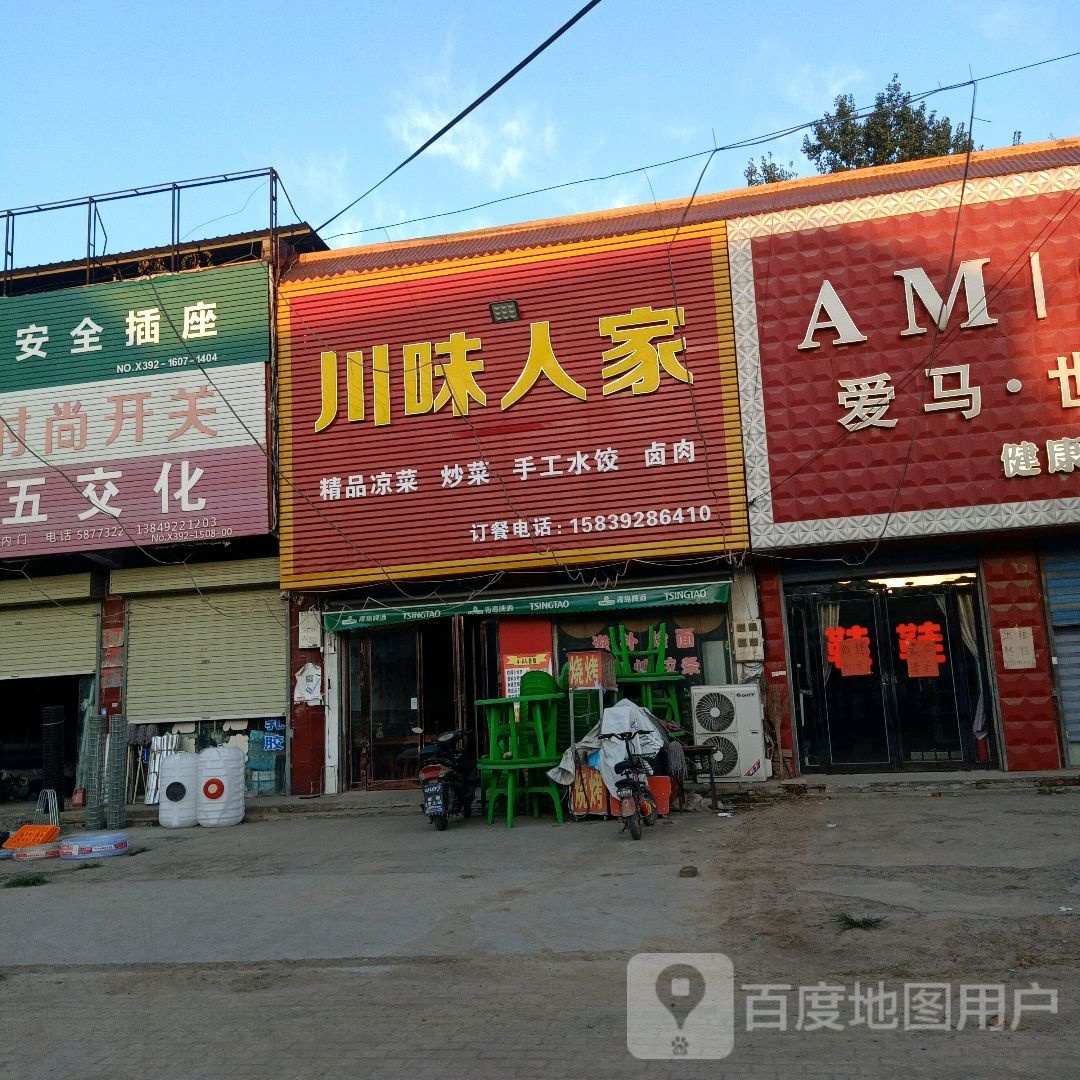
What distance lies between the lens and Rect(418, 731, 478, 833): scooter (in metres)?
12.8

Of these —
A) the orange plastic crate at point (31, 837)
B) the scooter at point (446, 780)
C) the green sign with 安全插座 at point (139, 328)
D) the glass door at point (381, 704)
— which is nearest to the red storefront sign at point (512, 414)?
the green sign with 安全插座 at point (139, 328)

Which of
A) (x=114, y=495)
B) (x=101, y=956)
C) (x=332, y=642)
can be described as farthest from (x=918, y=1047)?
(x=114, y=495)

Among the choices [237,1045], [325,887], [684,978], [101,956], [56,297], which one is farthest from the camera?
[56,297]

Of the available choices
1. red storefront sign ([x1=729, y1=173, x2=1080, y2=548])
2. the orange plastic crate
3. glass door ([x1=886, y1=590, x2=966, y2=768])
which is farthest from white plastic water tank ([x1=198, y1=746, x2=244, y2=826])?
glass door ([x1=886, y1=590, x2=966, y2=768])

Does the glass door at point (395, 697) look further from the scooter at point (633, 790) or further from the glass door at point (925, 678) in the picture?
the glass door at point (925, 678)

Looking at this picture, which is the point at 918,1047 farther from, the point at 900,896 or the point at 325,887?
the point at 325,887

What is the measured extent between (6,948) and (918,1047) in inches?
261

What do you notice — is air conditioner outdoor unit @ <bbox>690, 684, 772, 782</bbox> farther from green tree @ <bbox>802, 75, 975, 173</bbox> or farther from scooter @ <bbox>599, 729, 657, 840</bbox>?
green tree @ <bbox>802, 75, 975, 173</bbox>

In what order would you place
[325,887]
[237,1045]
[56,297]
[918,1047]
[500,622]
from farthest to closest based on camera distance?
1. [56,297]
2. [500,622]
3. [325,887]
4. [237,1045]
5. [918,1047]

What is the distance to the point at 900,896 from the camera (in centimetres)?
757

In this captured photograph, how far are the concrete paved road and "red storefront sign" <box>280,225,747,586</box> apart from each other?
19.6 ft

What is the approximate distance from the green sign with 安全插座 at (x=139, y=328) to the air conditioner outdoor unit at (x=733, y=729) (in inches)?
378

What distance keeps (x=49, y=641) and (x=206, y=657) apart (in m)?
3.34

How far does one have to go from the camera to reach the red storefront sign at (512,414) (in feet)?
53.7
